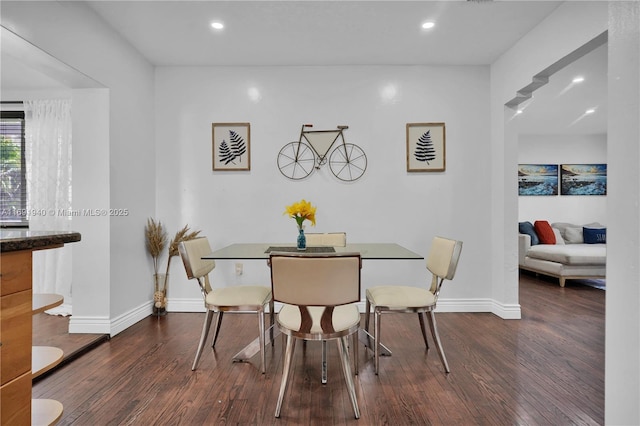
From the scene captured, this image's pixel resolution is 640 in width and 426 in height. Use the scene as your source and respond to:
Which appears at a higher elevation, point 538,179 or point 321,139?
point 321,139

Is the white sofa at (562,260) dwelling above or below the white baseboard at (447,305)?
above

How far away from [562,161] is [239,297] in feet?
24.0

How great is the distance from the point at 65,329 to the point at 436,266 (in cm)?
325

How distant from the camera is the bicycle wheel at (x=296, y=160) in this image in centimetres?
351

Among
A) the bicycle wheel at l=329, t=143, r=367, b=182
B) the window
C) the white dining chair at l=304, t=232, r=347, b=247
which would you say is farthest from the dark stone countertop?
the window

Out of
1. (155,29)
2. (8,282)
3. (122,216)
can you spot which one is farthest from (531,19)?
(122,216)

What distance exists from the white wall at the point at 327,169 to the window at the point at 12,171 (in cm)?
158

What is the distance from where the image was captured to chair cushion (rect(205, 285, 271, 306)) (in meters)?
2.17

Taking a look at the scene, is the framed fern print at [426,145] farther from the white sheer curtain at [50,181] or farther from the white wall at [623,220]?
the white sheer curtain at [50,181]

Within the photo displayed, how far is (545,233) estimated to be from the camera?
220 inches

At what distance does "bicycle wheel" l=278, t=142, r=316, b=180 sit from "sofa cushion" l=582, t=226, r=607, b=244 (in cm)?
544

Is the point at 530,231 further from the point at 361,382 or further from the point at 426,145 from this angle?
the point at 361,382

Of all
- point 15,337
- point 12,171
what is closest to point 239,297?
point 15,337

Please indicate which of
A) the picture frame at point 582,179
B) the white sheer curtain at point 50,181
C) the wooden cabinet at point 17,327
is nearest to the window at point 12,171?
the white sheer curtain at point 50,181
